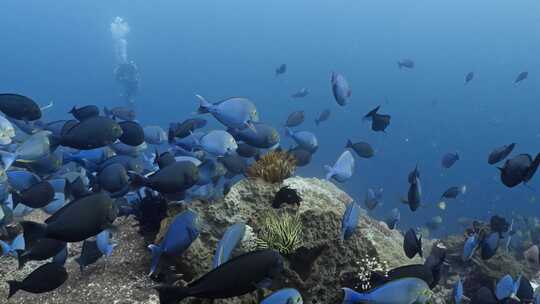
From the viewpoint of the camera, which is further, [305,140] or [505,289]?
[305,140]

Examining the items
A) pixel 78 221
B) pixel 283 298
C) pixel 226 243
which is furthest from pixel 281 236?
pixel 78 221

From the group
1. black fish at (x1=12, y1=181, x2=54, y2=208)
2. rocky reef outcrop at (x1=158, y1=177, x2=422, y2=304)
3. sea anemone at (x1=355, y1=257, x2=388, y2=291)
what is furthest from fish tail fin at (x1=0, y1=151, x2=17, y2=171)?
sea anemone at (x1=355, y1=257, x2=388, y2=291)

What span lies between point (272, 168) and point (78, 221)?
3664mm

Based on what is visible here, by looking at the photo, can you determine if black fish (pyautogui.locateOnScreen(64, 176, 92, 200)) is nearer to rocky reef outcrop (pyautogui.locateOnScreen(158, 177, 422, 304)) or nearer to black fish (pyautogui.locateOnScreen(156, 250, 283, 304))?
rocky reef outcrop (pyautogui.locateOnScreen(158, 177, 422, 304))

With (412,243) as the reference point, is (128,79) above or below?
below

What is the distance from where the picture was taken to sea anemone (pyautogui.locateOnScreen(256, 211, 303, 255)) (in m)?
5.28

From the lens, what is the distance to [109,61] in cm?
18662

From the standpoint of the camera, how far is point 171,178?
469 centimetres

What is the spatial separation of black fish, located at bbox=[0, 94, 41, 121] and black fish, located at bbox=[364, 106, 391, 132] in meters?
5.11

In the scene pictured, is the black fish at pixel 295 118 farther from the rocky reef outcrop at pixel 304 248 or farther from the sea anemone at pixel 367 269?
the sea anemone at pixel 367 269

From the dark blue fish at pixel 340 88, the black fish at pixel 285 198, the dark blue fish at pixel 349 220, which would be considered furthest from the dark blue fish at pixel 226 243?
the dark blue fish at pixel 340 88

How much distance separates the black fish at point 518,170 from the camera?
530cm

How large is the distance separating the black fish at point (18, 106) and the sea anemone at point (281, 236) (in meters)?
3.48

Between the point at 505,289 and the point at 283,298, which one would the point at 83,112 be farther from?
the point at 505,289
